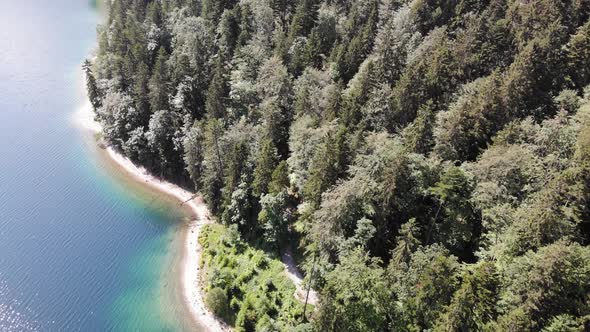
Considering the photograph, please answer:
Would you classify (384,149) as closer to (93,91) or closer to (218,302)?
(218,302)

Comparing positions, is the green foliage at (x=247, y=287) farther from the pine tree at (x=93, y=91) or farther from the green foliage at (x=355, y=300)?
the pine tree at (x=93, y=91)

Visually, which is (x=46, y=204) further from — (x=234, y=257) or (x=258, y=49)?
(x=258, y=49)

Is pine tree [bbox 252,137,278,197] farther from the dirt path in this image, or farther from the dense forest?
the dirt path

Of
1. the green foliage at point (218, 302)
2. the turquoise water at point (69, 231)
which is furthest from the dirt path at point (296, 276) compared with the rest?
the turquoise water at point (69, 231)

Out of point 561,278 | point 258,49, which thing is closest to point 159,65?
point 258,49

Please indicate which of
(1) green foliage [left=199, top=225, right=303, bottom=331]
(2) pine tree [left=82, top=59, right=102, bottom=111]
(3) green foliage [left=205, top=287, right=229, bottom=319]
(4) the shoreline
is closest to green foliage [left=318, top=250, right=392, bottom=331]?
(1) green foliage [left=199, top=225, right=303, bottom=331]

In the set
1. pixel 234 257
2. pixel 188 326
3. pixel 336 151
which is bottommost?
pixel 188 326
